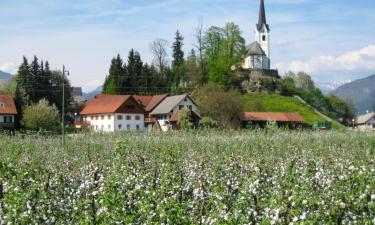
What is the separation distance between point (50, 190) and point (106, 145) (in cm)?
1291

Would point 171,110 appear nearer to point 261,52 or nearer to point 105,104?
point 105,104

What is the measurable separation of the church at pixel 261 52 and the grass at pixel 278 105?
10122 millimetres

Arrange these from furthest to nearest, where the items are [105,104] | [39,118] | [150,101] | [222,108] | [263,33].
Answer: [263,33], [150,101], [105,104], [222,108], [39,118]

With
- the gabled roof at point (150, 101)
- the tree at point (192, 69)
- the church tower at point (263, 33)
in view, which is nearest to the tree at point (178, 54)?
the tree at point (192, 69)

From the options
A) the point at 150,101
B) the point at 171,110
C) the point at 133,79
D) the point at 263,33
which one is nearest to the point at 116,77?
the point at 133,79

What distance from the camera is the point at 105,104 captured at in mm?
76250

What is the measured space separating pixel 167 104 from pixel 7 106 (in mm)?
21891

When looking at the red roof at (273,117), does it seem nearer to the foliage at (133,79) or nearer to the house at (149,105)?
the house at (149,105)

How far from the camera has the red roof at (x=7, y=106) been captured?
6134cm

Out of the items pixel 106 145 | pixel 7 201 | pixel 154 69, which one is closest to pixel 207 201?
pixel 7 201

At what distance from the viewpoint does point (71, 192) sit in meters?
9.30

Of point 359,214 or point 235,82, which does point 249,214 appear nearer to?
point 359,214

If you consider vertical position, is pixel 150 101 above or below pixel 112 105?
above

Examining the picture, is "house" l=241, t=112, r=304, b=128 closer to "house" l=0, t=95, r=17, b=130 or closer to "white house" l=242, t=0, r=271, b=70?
"house" l=0, t=95, r=17, b=130
